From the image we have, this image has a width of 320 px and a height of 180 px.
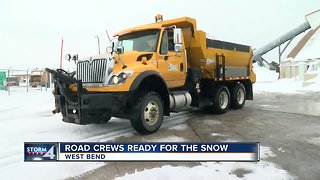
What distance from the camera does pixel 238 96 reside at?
1159 cm

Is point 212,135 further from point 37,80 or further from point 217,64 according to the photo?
point 37,80

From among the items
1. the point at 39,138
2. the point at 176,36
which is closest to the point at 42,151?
the point at 39,138

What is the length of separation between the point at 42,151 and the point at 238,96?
9.02 m

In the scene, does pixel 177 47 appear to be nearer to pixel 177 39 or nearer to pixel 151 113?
pixel 177 39

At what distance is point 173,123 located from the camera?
845cm

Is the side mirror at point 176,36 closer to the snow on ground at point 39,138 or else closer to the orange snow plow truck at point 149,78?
the orange snow plow truck at point 149,78

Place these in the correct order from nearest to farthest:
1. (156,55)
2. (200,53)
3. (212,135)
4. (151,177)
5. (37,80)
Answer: (151,177)
(212,135)
(156,55)
(200,53)
(37,80)

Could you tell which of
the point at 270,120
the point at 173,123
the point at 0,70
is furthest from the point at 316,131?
the point at 0,70

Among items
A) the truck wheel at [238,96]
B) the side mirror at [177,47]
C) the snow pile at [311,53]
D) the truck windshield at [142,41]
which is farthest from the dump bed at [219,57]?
the snow pile at [311,53]

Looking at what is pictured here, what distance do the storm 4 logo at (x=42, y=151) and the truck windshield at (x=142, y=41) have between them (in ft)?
13.8

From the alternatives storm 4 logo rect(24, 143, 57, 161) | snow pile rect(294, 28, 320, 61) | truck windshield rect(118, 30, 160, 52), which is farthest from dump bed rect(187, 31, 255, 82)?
snow pile rect(294, 28, 320, 61)

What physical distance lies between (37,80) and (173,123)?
29.2 meters

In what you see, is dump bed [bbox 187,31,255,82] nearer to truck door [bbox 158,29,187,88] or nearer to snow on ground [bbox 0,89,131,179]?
truck door [bbox 158,29,187,88]

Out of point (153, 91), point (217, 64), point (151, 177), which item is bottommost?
point (151, 177)
